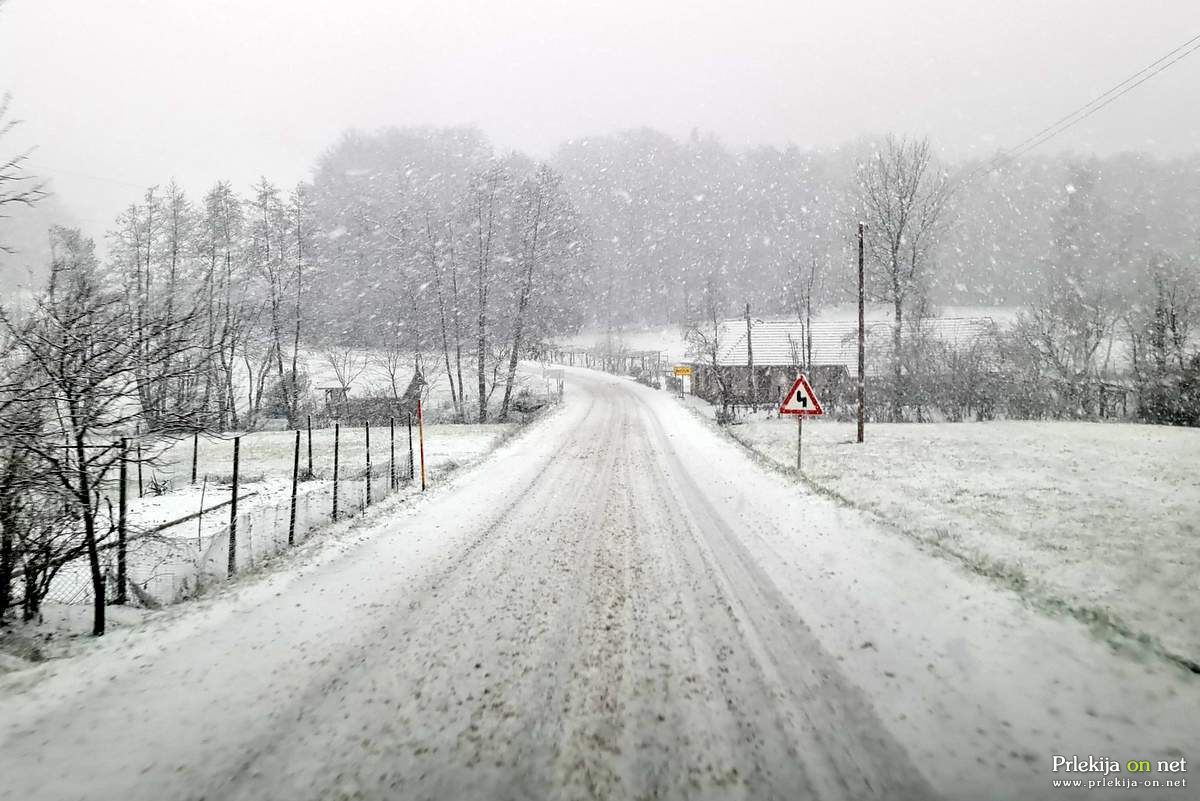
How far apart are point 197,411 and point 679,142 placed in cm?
9084

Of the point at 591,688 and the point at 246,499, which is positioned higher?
the point at 591,688

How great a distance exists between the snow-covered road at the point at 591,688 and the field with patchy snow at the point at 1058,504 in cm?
93

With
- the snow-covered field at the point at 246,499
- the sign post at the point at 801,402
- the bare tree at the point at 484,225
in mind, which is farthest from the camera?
the bare tree at the point at 484,225

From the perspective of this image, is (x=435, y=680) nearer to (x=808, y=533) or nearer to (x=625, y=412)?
(x=808, y=533)

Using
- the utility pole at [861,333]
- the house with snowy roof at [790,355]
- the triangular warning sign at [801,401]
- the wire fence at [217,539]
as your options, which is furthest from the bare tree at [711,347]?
the wire fence at [217,539]

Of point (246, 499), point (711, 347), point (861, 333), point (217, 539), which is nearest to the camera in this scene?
point (217, 539)

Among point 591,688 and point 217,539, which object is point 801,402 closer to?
point 591,688

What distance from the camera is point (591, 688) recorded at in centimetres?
A: 374

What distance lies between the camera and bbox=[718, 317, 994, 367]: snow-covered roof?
3472 centimetres

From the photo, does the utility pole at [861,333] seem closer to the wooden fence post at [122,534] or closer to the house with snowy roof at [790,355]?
the house with snowy roof at [790,355]

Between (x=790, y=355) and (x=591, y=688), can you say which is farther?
(x=790, y=355)

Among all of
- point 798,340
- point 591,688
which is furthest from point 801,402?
point 798,340

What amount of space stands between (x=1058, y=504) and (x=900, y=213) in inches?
994

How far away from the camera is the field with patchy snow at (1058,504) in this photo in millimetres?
5266
